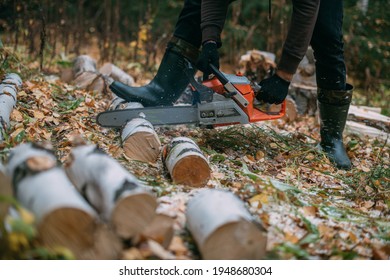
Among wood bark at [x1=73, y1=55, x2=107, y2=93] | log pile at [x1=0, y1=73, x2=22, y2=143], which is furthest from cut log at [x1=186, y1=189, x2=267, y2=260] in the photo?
wood bark at [x1=73, y1=55, x2=107, y2=93]

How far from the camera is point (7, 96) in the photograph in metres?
2.82

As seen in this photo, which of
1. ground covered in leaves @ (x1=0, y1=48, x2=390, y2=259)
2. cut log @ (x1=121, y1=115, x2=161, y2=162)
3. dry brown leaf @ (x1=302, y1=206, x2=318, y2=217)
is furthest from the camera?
cut log @ (x1=121, y1=115, x2=161, y2=162)

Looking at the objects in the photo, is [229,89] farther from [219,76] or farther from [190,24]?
[190,24]

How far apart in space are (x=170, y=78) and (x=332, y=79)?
1.10m

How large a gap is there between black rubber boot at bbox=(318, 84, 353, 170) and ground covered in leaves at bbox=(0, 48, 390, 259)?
87 millimetres

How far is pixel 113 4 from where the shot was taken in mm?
7516

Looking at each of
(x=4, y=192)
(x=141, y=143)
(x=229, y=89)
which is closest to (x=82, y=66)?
(x=229, y=89)

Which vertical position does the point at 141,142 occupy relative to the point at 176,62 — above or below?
below

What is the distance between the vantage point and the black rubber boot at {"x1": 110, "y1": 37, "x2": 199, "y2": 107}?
126 inches

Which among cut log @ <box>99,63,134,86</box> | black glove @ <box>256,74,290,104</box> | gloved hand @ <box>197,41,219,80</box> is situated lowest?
cut log @ <box>99,63,134,86</box>

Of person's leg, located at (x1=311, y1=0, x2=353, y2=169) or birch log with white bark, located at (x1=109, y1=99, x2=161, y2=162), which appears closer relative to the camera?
birch log with white bark, located at (x1=109, y1=99, x2=161, y2=162)

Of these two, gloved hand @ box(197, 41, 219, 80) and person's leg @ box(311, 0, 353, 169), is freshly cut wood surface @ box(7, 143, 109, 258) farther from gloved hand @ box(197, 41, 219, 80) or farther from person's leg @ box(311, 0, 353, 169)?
person's leg @ box(311, 0, 353, 169)
